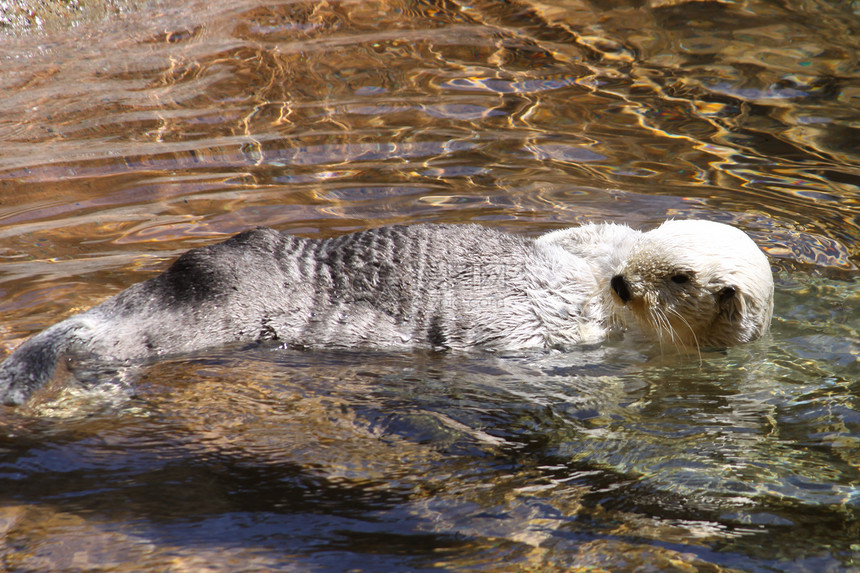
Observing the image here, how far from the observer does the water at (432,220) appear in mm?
2545

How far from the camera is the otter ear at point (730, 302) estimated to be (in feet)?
11.4

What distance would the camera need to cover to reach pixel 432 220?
5.09 m

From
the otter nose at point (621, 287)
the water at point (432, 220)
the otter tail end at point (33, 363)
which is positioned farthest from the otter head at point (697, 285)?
the otter tail end at point (33, 363)

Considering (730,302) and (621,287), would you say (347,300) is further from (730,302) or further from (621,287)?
(730,302)

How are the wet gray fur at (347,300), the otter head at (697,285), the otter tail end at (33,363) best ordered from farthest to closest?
the otter head at (697,285)
the wet gray fur at (347,300)
the otter tail end at (33,363)

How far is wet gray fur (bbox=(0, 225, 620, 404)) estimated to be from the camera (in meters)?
3.28

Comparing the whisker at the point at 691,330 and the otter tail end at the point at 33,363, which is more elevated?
the otter tail end at the point at 33,363

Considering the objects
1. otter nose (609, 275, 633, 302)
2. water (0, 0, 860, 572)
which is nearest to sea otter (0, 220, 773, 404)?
otter nose (609, 275, 633, 302)

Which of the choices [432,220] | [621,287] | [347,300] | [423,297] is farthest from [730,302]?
[432,220]

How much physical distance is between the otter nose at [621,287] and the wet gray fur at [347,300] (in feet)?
0.52

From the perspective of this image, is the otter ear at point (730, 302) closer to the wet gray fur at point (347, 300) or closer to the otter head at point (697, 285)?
the otter head at point (697, 285)

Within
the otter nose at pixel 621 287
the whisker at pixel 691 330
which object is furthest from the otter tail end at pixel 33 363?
the whisker at pixel 691 330

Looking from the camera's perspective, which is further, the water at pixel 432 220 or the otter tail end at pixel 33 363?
the otter tail end at pixel 33 363

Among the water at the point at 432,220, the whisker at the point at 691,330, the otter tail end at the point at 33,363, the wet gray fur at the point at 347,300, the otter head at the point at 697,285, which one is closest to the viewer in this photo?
the water at the point at 432,220
